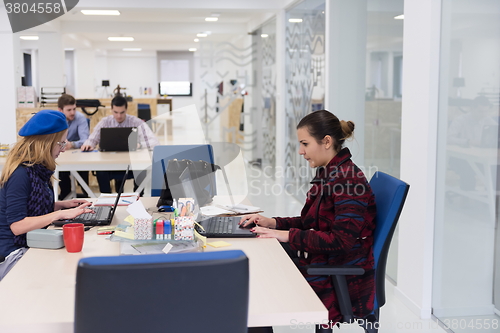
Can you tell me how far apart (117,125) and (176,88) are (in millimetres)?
14965

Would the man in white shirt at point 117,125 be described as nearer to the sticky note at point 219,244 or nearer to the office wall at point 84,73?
the sticky note at point 219,244

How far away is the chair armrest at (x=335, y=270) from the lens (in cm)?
195

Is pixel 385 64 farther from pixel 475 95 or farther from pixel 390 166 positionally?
pixel 475 95

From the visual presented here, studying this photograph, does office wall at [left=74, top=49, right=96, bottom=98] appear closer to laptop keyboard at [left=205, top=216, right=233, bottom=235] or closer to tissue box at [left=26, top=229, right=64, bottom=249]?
laptop keyboard at [left=205, top=216, right=233, bottom=235]

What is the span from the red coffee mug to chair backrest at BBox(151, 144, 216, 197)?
6.13 ft

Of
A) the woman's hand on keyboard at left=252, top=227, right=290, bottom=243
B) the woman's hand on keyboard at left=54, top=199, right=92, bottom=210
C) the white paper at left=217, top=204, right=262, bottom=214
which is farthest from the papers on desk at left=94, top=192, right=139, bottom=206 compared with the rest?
the woman's hand on keyboard at left=252, top=227, right=290, bottom=243

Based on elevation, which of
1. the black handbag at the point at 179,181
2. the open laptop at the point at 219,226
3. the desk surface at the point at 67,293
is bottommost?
the desk surface at the point at 67,293

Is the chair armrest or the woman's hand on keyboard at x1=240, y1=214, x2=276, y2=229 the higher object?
the woman's hand on keyboard at x1=240, y1=214, x2=276, y2=229

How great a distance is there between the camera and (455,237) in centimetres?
293

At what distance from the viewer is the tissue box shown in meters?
2.01

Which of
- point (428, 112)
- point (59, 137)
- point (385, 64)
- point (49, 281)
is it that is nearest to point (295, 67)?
point (385, 64)

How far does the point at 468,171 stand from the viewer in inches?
110

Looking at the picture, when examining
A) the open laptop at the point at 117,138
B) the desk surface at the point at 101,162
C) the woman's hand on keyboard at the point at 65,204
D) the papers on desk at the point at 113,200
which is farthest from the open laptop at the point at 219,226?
the open laptop at the point at 117,138

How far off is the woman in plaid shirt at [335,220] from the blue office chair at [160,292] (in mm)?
848
